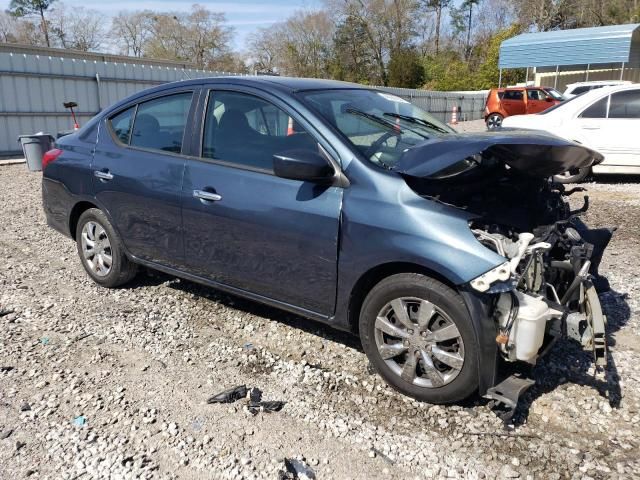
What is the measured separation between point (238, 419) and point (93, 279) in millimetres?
2603

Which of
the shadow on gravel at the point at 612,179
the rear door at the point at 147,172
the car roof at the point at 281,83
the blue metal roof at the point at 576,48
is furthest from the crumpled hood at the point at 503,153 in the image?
the blue metal roof at the point at 576,48

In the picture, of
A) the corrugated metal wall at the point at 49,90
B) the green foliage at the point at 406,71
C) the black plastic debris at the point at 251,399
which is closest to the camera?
the black plastic debris at the point at 251,399

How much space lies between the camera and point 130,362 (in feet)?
11.8

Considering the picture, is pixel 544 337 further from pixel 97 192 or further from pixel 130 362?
pixel 97 192

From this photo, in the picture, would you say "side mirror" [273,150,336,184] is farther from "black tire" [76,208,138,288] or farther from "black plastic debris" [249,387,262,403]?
"black tire" [76,208,138,288]

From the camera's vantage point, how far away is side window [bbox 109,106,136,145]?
4.45 metres

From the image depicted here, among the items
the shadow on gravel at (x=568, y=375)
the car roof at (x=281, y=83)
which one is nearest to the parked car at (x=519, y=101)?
the car roof at (x=281, y=83)

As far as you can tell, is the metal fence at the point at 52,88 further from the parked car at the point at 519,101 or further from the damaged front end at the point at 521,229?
the parked car at the point at 519,101

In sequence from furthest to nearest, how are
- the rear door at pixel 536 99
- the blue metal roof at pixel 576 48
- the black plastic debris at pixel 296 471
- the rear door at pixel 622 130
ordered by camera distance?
1. the blue metal roof at pixel 576 48
2. the rear door at pixel 536 99
3. the rear door at pixel 622 130
4. the black plastic debris at pixel 296 471

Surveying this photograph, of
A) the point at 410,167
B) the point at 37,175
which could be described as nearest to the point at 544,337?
the point at 410,167

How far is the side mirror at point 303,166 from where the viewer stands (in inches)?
123

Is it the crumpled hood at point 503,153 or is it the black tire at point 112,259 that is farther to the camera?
the black tire at point 112,259

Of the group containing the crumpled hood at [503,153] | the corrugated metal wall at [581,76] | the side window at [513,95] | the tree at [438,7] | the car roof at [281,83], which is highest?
the tree at [438,7]

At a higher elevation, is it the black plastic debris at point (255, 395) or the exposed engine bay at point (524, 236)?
the exposed engine bay at point (524, 236)
